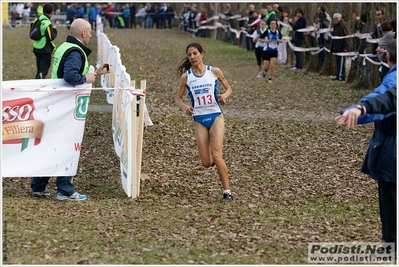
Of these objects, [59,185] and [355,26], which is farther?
[355,26]

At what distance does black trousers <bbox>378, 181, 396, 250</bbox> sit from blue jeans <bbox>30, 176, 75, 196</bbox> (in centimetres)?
396

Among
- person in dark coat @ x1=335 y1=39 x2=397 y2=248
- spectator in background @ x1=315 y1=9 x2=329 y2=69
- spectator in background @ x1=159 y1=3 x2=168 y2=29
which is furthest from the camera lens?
spectator in background @ x1=159 y1=3 x2=168 y2=29

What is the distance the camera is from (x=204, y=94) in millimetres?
10078

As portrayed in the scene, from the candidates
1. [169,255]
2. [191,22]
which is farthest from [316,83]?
[191,22]

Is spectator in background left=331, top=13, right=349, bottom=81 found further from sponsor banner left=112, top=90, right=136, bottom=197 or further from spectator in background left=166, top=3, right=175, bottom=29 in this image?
spectator in background left=166, top=3, right=175, bottom=29

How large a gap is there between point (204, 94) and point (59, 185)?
2.06 metres

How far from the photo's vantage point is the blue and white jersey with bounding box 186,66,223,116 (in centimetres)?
1005

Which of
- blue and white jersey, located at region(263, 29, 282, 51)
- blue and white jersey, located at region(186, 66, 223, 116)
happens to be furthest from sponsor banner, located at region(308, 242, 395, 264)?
blue and white jersey, located at region(263, 29, 282, 51)

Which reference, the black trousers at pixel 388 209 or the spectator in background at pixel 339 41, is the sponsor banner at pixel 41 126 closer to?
the black trousers at pixel 388 209

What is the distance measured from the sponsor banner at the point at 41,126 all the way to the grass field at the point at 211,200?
0.44 metres

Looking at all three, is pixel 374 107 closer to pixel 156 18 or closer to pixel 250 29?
pixel 250 29

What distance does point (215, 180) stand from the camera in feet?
37.6

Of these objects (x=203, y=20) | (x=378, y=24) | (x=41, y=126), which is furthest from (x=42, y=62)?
(x=203, y=20)

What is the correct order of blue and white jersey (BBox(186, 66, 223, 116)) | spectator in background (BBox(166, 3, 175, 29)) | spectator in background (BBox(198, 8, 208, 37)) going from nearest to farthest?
blue and white jersey (BBox(186, 66, 223, 116)) < spectator in background (BBox(198, 8, 208, 37)) < spectator in background (BBox(166, 3, 175, 29))
